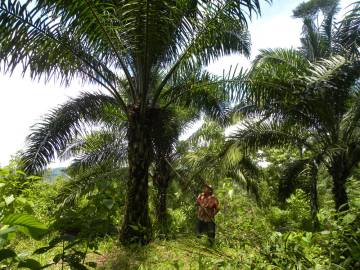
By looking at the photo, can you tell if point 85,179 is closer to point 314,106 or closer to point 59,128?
point 59,128

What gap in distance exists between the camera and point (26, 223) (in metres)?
1.66

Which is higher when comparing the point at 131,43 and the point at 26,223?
the point at 131,43

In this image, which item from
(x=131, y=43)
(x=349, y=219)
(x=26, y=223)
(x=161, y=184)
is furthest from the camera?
(x=161, y=184)

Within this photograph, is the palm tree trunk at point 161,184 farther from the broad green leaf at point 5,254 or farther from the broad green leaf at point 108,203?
the broad green leaf at point 5,254

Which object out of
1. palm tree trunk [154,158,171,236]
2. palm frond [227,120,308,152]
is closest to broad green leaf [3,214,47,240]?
palm frond [227,120,308,152]

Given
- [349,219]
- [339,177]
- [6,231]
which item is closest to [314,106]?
[339,177]

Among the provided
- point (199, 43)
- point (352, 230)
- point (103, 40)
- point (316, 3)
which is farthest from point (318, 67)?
point (316, 3)

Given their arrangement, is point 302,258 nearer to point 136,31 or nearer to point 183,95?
point 136,31

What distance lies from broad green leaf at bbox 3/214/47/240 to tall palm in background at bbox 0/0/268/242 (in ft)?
13.1

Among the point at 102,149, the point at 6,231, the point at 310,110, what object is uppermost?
the point at 310,110

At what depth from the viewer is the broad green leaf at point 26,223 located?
1650 millimetres

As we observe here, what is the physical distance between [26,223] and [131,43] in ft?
18.7

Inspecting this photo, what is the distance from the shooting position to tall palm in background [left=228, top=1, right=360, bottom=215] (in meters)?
7.04

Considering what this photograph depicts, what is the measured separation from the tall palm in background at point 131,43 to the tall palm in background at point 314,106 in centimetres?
118
